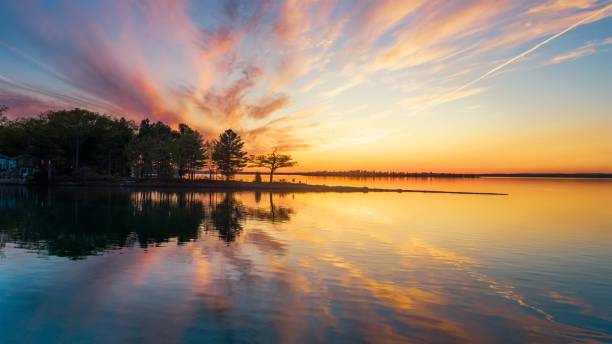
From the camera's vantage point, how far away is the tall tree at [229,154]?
4003 inches

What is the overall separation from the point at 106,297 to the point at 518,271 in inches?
736

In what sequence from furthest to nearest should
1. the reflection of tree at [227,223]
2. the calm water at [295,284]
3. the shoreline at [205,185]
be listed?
the shoreline at [205,185] → the reflection of tree at [227,223] → the calm water at [295,284]

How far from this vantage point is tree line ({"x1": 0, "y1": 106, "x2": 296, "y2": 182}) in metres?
88.3

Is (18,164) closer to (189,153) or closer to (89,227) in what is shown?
(189,153)

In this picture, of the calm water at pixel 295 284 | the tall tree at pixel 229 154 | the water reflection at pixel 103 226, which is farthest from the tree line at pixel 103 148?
the calm water at pixel 295 284

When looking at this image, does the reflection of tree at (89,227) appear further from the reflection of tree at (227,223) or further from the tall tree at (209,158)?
the tall tree at (209,158)

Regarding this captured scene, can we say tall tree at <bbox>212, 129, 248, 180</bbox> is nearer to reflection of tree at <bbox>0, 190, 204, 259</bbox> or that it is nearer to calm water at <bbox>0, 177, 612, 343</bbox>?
reflection of tree at <bbox>0, 190, 204, 259</bbox>

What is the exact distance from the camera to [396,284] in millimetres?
14875

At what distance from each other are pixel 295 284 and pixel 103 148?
97.7 m

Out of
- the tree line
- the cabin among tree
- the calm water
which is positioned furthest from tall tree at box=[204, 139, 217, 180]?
the calm water

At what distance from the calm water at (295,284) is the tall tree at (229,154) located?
73.0 metres

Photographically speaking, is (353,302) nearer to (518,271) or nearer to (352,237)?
(518,271)

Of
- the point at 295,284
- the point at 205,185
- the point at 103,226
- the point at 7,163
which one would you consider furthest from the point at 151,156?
the point at 295,284

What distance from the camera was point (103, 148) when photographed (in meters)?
94.7
